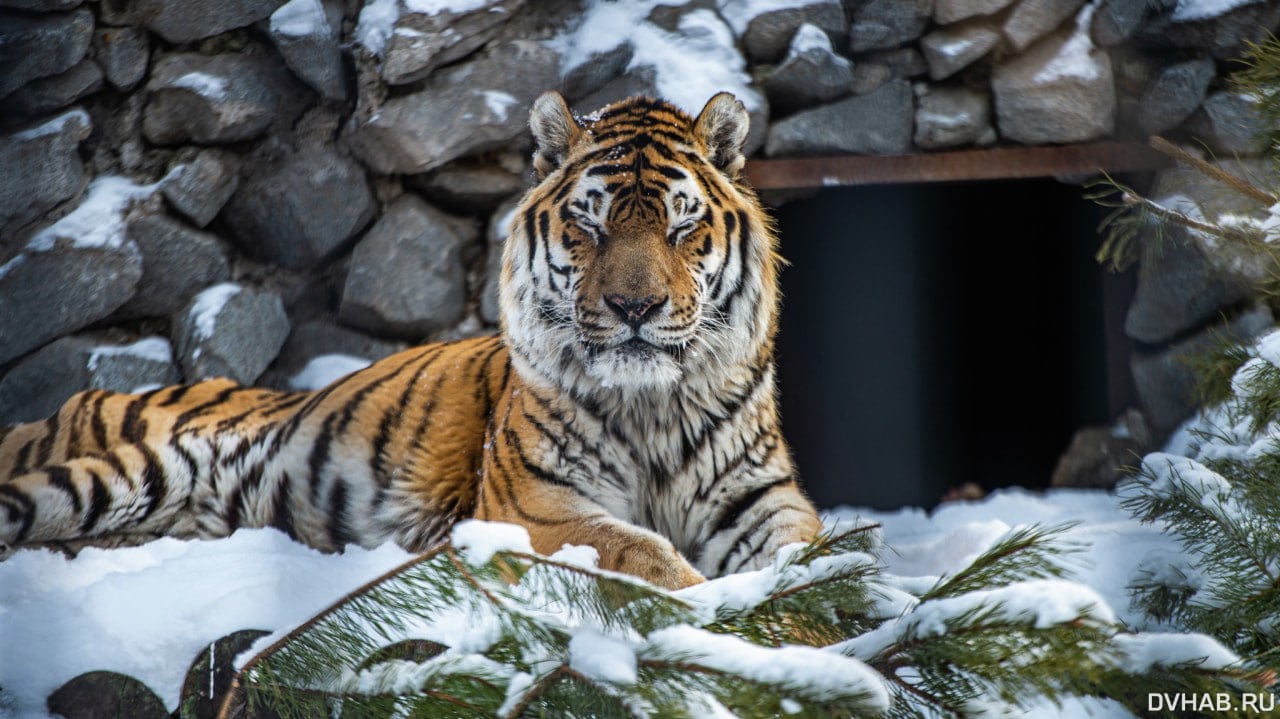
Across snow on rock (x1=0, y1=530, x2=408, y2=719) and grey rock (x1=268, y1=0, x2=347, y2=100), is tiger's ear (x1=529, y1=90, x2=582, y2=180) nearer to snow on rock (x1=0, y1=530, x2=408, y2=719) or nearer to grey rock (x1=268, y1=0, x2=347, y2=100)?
snow on rock (x1=0, y1=530, x2=408, y2=719)

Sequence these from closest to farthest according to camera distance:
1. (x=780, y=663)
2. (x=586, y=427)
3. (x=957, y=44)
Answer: (x=780, y=663) < (x=586, y=427) < (x=957, y=44)

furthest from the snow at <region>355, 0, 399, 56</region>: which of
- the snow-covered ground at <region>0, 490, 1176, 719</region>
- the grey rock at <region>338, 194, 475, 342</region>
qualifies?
the snow-covered ground at <region>0, 490, 1176, 719</region>

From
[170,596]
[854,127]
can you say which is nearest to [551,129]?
[170,596]

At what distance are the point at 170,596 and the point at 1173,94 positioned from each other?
2385mm

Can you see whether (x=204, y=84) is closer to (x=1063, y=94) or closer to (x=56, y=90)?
(x=56, y=90)

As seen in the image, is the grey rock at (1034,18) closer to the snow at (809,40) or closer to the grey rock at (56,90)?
the snow at (809,40)

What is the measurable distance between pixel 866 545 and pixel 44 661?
2.85 feet

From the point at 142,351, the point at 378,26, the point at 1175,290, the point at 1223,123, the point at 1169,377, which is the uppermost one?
the point at 378,26

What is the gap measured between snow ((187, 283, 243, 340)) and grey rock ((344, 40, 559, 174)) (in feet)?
1.49

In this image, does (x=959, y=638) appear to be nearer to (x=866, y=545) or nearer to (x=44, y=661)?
(x=866, y=545)

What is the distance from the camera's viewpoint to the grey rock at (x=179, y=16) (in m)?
2.07

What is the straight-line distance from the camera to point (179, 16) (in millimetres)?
2094

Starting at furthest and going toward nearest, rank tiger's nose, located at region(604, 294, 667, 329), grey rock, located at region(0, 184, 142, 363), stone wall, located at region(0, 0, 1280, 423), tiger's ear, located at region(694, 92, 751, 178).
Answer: stone wall, located at region(0, 0, 1280, 423) < grey rock, located at region(0, 184, 142, 363) < tiger's ear, located at region(694, 92, 751, 178) < tiger's nose, located at region(604, 294, 667, 329)

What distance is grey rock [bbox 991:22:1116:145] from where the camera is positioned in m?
2.30
